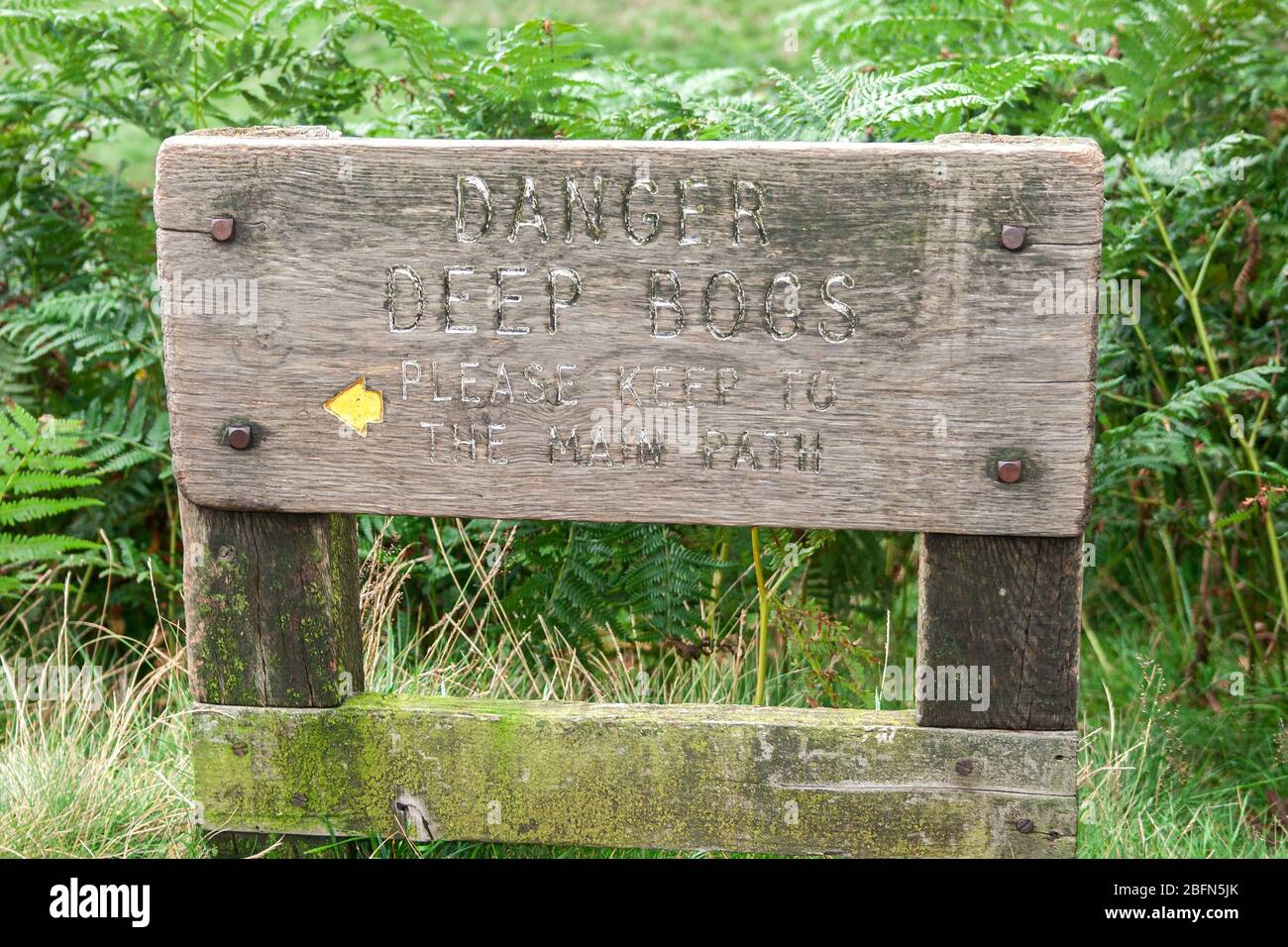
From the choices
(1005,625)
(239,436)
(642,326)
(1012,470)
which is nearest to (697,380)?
(642,326)

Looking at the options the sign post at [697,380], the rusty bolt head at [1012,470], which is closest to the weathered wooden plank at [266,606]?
the sign post at [697,380]

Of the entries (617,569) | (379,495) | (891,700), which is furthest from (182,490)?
(891,700)

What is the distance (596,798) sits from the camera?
2.35m

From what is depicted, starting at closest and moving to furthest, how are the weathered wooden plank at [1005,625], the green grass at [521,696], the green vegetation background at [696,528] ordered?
the weathered wooden plank at [1005,625]
the green grass at [521,696]
the green vegetation background at [696,528]

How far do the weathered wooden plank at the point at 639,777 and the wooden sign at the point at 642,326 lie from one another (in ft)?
1.30

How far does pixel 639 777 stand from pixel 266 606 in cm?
75

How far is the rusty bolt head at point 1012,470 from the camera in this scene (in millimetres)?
2115

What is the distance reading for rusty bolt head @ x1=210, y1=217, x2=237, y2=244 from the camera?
2.20m

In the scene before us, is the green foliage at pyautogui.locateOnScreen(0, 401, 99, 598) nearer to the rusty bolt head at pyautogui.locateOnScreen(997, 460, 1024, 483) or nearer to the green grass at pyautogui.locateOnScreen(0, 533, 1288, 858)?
the green grass at pyautogui.locateOnScreen(0, 533, 1288, 858)

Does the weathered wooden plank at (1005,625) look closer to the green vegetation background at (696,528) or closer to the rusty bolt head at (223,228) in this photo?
the green vegetation background at (696,528)

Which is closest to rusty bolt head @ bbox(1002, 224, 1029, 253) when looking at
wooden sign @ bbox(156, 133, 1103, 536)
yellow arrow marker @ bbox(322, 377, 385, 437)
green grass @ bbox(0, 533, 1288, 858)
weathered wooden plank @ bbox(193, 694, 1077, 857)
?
wooden sign @ bbox(156, 133, 1103, 536)

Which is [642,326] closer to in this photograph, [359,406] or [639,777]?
[359,406]

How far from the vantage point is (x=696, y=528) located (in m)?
3.39

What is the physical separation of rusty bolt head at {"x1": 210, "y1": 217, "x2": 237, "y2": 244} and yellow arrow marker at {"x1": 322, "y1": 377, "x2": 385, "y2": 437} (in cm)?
33
